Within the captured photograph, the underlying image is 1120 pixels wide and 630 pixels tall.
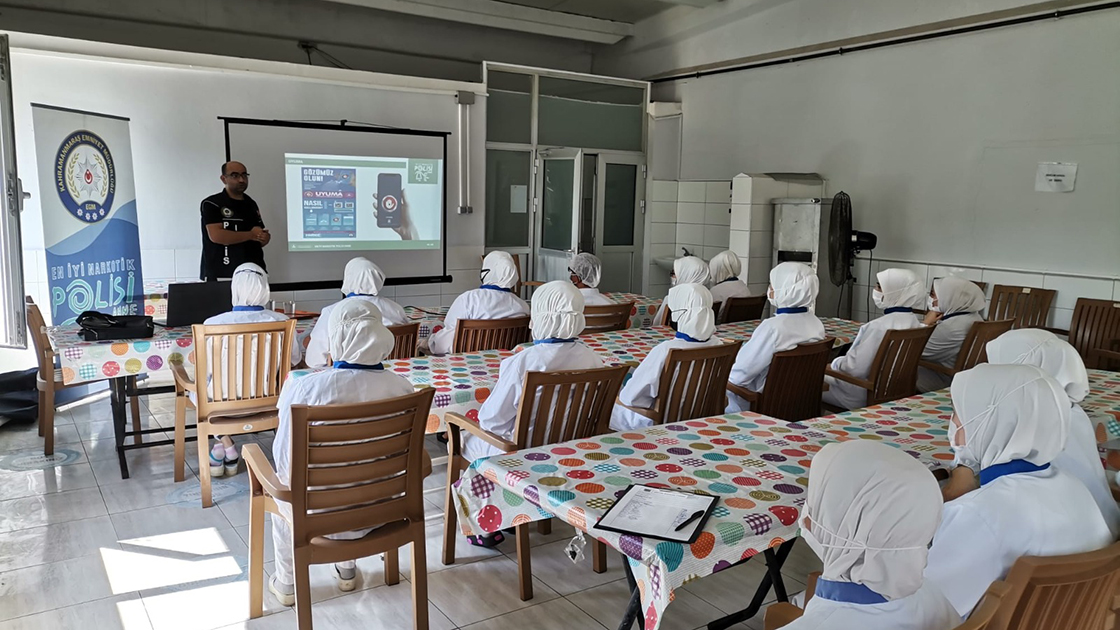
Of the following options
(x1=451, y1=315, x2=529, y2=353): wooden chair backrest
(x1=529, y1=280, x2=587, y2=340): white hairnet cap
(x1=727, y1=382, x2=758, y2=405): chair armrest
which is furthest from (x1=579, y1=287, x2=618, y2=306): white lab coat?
(x1=529, y1=280, x2=587, y2=340): white hairnet cap

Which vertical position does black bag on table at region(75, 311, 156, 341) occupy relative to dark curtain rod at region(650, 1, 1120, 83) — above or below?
below

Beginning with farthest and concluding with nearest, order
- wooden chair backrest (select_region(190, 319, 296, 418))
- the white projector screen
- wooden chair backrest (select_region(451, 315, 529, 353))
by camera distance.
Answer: the white projector screen, wooden chair backrest (select_region(451, 315, 529, 353)), wooden chair backrest (select_region(190, 319, 296, 418))

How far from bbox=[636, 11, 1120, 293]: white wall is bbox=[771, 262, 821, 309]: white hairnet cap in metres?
2.94

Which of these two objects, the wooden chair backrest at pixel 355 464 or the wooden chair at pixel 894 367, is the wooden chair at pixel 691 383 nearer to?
the wooden chair at pixel 894 367

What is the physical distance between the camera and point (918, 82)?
6.64m

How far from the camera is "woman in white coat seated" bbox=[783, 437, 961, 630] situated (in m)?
1.33

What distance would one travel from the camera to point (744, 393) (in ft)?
12.5

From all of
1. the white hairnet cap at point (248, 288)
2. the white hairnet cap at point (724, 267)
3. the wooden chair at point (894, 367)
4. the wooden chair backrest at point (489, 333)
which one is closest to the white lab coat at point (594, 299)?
the wooden chair backrest at point (489, 333)

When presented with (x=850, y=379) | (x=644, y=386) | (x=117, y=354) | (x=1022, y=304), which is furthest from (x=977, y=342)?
(x=117, y=354)

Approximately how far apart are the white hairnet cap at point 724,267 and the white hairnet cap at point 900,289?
6.19 ft

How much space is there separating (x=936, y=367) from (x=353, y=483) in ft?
11.2

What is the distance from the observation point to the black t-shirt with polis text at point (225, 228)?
571cm

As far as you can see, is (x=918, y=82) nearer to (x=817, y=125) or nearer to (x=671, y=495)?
(x=817, y=125)

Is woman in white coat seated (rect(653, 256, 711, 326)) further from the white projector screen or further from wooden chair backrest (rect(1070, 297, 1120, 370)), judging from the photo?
the white projector screen
